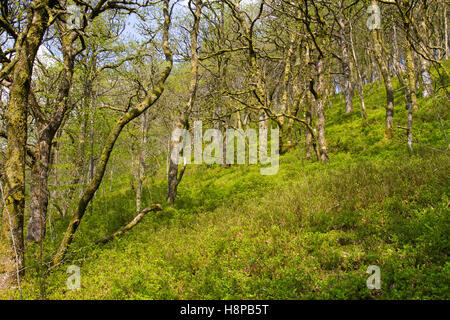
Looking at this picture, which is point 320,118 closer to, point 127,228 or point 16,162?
point 127,228

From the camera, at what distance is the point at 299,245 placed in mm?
4559

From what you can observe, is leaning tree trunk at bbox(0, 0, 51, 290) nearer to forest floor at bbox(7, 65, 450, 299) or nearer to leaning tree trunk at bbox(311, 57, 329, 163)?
forest floor at bbox(7, 65, 450, 299)

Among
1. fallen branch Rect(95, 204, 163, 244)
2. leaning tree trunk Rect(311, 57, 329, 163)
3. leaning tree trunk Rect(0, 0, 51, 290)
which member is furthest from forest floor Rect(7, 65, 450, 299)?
leaning tree trunk Rect(311, 57, 329, 163)

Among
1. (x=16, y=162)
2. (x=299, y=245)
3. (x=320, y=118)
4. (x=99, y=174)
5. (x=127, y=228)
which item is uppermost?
(x=320, y=118)

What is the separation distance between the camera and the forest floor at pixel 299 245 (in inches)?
Result: 132

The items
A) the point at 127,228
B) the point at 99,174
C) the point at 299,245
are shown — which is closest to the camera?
the point at 299,245

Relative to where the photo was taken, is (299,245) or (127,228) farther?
(127,228)

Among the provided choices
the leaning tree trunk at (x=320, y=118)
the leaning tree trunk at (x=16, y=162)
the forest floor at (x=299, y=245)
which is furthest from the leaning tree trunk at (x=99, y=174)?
the leaning tree trunk at (x=320, y=118)

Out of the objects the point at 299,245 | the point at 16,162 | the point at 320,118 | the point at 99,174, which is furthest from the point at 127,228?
the point at 320,118

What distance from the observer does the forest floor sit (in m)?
3.35

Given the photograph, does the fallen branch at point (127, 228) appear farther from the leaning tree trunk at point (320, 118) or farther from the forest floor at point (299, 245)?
the leaning tree trunk at point (320, 118)
